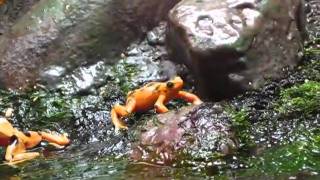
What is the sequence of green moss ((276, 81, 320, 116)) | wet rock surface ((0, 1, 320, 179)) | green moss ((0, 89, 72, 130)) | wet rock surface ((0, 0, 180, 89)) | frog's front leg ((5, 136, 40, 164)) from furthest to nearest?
wet rock surface ((0, 0, 180, 89)), green moss ((0, 89, 72, 130)), frog's front leg ((5, 136, 40, 164)), green moss ((276, 81, 320, 116)), wet rock surface ((0, 1, 320, 179))

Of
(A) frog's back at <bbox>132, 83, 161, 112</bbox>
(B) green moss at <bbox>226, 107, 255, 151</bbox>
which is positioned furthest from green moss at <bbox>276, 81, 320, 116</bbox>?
(A) frog's back at <bbox>132, 83, 161, 112</bbox>

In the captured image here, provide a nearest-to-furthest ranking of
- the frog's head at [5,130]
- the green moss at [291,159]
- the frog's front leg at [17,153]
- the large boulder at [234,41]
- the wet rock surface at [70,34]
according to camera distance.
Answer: the green moss at [291,159] → the frog's front leg at [17,153] → the frog's head at [5,130] → the large boulder at [234,41] → the wet rock surface at [70,34]

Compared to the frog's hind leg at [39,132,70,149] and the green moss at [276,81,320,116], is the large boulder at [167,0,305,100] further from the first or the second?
the frog's hind leg at [39,132,70,149]

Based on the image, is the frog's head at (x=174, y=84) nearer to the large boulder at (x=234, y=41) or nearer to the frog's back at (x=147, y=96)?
the frog's back at (x=147, y=96)

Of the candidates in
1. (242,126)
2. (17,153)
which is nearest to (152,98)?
(242,126)

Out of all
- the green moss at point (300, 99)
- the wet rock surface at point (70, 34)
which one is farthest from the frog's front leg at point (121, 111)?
the green moss at point (300, 99)
